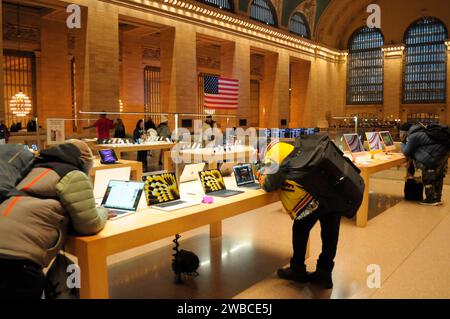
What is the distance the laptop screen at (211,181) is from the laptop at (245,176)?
24 cm

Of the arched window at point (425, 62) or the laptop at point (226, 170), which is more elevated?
Answer: the arched window at point (425, 62)

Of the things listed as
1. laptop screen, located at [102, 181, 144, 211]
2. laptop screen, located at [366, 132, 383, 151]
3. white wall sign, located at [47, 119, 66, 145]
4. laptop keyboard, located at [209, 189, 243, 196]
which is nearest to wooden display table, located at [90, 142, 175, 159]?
white wall sign, located at [47, 119, 66, 145]

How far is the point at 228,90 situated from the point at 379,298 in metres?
10.1

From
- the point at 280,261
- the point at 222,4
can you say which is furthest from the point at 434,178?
the point at 222,4

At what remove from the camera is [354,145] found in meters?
6.87

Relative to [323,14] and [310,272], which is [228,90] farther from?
[323,14]

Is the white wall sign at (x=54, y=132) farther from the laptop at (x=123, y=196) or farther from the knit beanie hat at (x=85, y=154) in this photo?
the knit beanie hat at (x=85, y=154)

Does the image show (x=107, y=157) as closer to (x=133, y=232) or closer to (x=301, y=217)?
(x=301, y=217)

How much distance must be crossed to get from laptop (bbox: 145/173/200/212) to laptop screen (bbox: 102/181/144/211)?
0.49 ft

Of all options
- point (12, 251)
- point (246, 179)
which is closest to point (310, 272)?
point (246, 179)

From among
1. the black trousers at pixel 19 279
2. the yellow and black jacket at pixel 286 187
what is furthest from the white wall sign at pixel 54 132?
the black trousers at pixel 19 279

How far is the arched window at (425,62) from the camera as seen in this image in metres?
24.9
